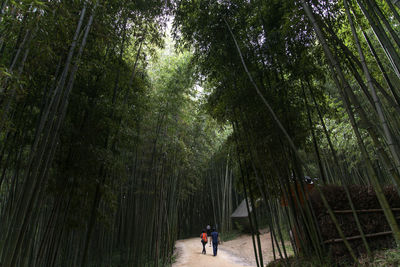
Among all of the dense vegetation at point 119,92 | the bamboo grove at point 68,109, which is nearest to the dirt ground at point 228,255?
the bamboo grove at point 68,109

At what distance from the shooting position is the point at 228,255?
755 centimetres

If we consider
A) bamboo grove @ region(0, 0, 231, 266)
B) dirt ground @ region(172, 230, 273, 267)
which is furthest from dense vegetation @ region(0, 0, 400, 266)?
dirt ground @ region(172, 230, 273, 267)

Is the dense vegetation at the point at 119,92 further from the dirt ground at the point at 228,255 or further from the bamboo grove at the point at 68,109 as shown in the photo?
the dirt ground at the point at 228,255

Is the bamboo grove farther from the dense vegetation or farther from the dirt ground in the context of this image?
the dirt ground

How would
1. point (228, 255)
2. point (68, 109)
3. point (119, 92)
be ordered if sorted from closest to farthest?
1. point (68, 109)
2. point (119, 92)
3. point (228, 255)

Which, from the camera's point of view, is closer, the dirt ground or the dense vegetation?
the dense vegetation

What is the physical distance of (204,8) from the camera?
306cm

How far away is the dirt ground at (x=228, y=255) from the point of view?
614 cm

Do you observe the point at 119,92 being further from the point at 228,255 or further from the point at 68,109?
the point at 228,255

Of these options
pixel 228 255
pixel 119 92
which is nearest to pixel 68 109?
pixel 119 92

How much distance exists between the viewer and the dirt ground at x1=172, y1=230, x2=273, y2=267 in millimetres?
6142

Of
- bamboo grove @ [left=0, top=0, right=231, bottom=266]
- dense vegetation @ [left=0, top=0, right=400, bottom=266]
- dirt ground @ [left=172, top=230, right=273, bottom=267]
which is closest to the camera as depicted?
bamboo grove @ [left=0, top=0, right=231, bottom=266]

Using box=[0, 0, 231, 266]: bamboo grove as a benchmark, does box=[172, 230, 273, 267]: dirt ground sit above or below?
below

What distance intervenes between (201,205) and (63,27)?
1250 centimetres
